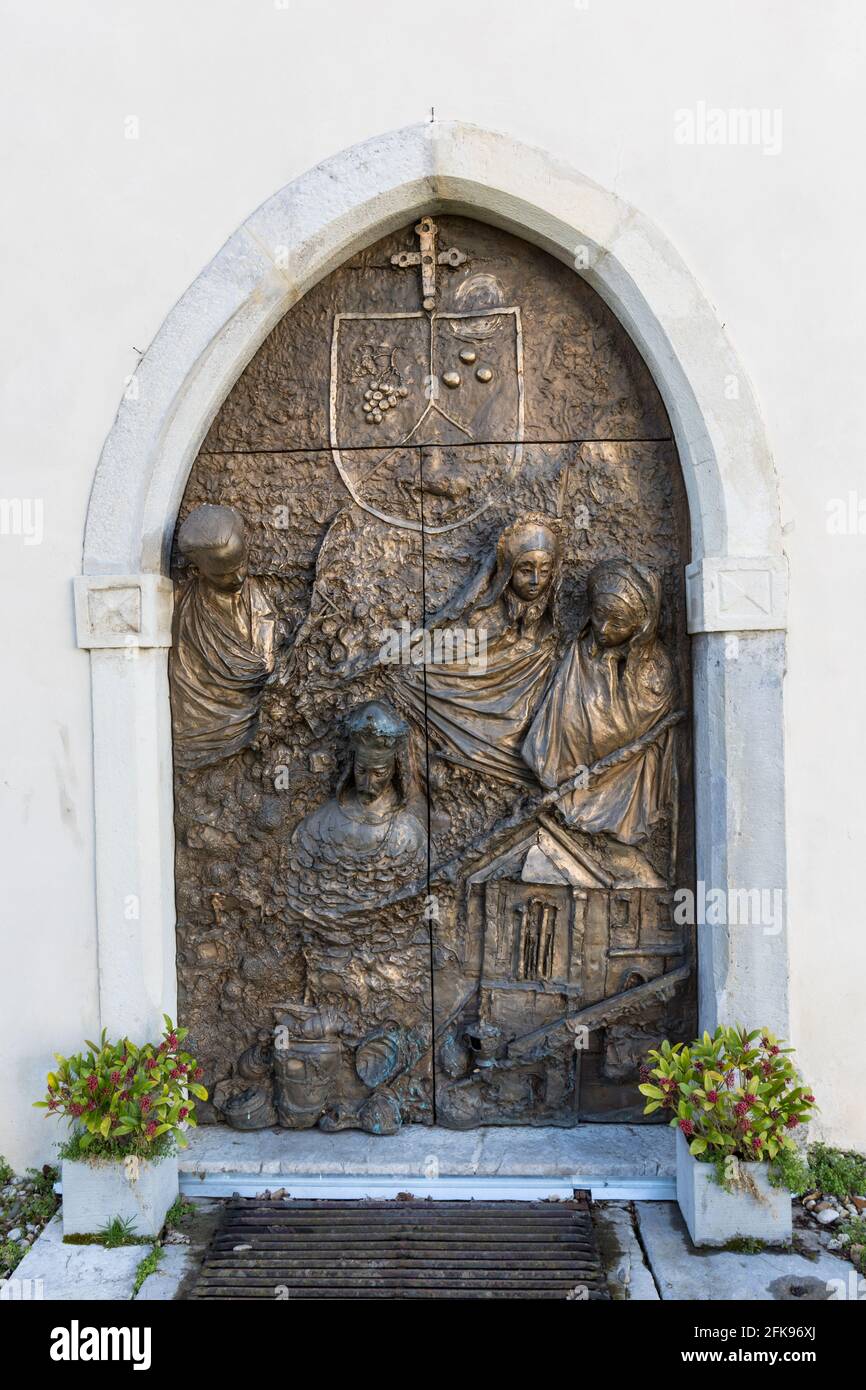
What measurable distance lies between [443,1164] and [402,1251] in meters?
0.46

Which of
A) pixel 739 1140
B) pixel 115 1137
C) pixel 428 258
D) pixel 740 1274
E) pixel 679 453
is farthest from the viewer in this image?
pixel 428 258

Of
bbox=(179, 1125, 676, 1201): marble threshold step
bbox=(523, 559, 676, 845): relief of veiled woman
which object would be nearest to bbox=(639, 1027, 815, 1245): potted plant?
bbox=(179, 1125, 676, 1201): marble threshold step

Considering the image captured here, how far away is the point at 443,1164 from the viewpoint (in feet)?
13.6

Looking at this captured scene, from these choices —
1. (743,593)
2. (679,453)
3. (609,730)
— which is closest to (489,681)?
(609,730)

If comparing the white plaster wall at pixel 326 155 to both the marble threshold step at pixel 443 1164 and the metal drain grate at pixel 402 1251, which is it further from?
the metal drain grate at pixel 402 1251

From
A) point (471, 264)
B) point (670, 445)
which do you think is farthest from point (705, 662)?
point (471, 264)

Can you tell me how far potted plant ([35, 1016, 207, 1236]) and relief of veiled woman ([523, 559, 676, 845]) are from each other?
6.07 feet

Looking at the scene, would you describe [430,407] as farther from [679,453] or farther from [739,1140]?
[739,1140]

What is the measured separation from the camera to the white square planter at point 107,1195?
382 cm

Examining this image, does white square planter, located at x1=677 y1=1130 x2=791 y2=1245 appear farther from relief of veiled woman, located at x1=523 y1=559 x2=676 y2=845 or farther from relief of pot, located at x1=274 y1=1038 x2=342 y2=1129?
relief of pot, located at x1=274 y1=1038 x2=342 y2=1129

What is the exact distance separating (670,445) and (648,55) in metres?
1.43

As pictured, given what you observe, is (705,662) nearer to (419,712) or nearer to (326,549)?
(419,712)

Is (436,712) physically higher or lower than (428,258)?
lower
